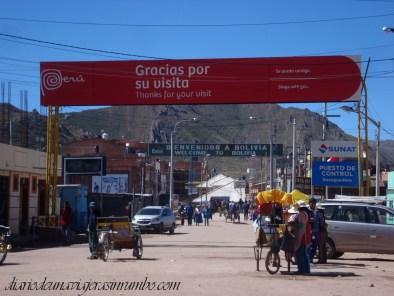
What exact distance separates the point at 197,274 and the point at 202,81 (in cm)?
1405

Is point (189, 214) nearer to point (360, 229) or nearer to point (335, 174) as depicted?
point (335, 174)

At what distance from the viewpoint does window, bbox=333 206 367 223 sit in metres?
23.0

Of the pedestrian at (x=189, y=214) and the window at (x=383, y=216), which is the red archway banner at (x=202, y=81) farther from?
the pedestrian at (x=189, y=214)

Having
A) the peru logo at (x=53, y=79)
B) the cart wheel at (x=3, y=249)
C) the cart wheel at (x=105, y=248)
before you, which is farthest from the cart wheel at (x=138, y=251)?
the peru logo at (x=53, y=79)

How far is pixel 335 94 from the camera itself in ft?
95.0

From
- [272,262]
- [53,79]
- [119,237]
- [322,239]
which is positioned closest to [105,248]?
[119,237]

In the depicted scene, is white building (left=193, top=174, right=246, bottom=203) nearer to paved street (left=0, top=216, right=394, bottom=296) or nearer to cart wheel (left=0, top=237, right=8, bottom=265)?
paved street (left=0, top=216, right=394, bottom=296)

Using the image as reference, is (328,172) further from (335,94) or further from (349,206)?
(349,206)

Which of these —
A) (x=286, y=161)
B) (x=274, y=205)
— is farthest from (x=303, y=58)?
(x=286, y=161)

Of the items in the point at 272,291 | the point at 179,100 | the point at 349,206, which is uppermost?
the point at 179,100

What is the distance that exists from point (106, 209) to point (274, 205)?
1078 inches

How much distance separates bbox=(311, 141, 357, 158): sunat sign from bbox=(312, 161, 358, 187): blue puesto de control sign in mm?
1483

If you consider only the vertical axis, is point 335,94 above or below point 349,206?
above

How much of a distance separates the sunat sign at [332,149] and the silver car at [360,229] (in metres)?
20.5
